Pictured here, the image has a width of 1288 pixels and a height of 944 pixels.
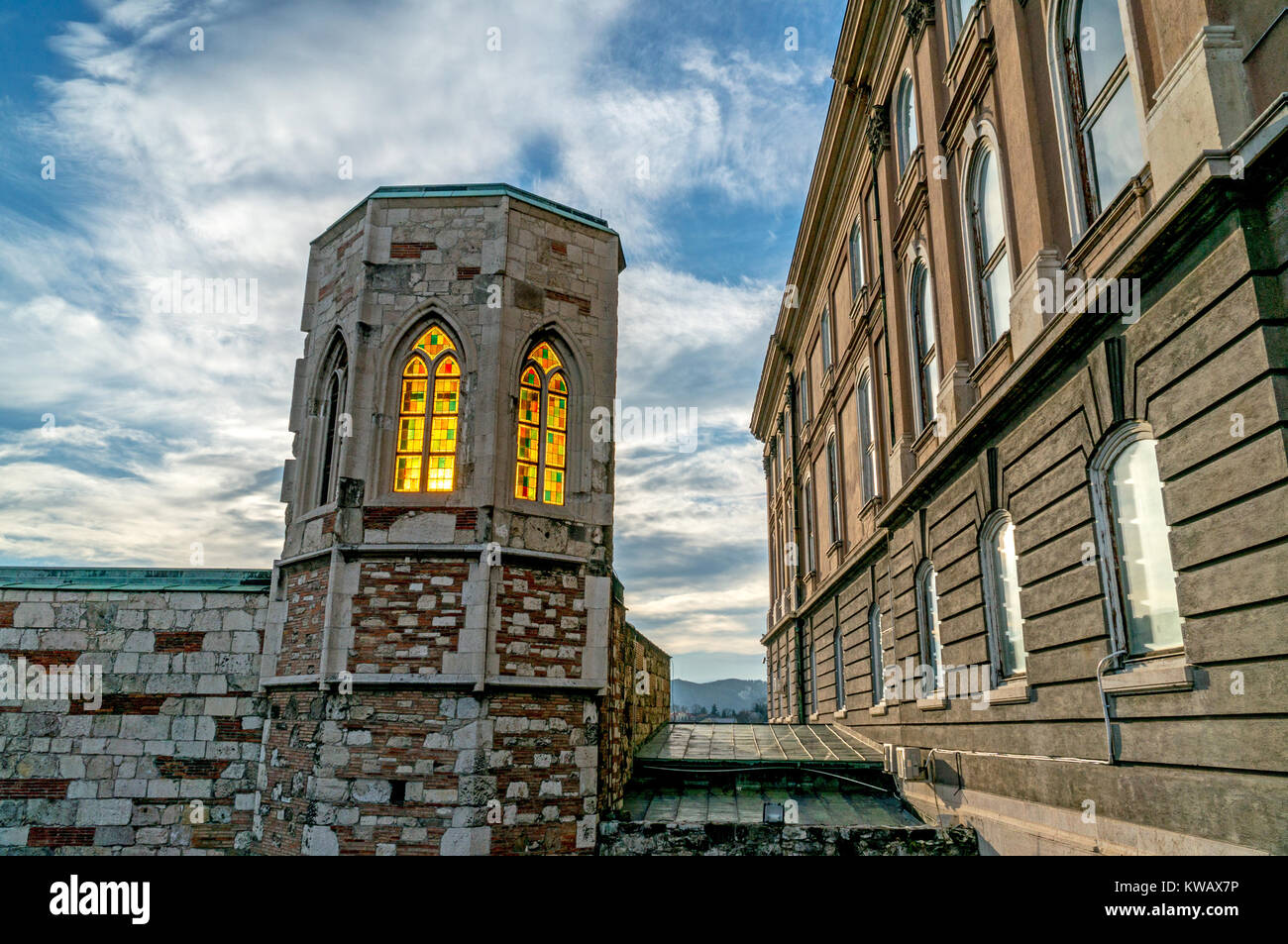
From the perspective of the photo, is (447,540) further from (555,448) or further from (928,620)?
(928,620)

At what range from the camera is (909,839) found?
1123cm

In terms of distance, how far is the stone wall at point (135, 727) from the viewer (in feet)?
39.5

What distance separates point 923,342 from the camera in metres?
15.0

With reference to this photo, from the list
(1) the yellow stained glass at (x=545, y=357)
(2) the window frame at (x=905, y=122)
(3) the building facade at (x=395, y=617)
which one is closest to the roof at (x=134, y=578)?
(3) the building facade at (x=395, y=617)

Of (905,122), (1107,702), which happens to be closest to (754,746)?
(1107,702)

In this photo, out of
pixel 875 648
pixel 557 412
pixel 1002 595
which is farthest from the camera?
pixel 875 648

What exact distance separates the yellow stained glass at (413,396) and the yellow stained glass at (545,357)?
69.9 inches

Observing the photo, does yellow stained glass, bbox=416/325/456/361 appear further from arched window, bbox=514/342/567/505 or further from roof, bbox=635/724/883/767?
roof, bbox=635/724/883/767

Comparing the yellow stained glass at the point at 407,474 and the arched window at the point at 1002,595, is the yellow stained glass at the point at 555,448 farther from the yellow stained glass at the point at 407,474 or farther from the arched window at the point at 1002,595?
the arched window at the point at 1002,595

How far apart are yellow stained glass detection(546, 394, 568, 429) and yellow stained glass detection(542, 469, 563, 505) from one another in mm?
759

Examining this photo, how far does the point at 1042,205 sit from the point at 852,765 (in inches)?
392

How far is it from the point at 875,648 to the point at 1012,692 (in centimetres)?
865
